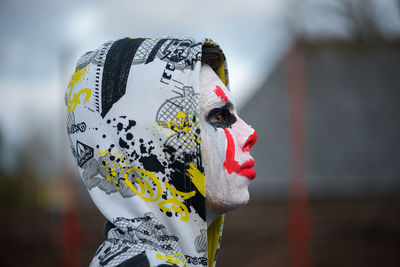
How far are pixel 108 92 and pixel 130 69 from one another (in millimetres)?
99

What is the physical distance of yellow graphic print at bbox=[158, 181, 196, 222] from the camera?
1.30 m

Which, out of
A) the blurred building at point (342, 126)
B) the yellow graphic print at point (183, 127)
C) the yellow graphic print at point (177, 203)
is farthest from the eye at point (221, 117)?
the blurred building at point (342, 126)

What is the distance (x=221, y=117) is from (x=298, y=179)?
3.31 metres

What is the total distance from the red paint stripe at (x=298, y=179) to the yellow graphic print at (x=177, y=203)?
3354 mm

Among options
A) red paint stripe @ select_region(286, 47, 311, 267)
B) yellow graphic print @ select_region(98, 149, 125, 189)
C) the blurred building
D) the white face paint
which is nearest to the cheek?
the white face paint

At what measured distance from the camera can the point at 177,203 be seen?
1312mm

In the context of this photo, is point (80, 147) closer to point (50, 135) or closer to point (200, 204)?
point (200, 204)

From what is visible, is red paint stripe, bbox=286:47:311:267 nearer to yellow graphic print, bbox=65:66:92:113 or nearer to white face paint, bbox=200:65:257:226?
white face paint, bbox=200:65:257:226

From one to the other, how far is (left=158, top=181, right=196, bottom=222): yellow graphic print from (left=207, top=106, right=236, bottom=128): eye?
246mm

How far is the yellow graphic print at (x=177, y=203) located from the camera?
1301 mm

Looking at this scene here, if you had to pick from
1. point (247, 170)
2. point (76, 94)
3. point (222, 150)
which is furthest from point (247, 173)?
point (76, 94)

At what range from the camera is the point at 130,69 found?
136 cm

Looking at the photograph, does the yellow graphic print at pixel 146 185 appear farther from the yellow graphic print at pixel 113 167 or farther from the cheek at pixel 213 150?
the cheek at pixel 213 150

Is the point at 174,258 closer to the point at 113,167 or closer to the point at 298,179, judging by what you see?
the point at 113,167
